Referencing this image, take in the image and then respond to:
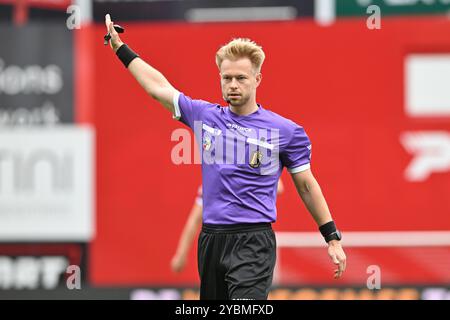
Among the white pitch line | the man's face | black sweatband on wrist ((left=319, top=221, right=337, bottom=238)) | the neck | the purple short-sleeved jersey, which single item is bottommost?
the white pitch line

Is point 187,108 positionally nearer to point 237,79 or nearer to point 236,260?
point 237,79

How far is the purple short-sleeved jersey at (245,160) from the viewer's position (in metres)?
6.01

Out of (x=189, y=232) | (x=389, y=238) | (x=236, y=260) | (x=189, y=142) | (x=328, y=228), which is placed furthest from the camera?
(x=389, y=238)

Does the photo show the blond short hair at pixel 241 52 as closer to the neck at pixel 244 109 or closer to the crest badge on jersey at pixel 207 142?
the neck at pixel 244 109

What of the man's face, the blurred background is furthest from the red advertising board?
the man's face

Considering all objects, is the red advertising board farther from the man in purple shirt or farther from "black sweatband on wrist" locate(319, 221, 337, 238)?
the man in purple shirt

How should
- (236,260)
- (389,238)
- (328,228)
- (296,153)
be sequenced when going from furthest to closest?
(389,238) → (328,228) → (296,153) → (236,260)

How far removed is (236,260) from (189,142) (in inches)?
133

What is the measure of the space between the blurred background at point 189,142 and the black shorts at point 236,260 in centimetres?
337

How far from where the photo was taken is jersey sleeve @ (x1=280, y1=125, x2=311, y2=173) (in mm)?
6090

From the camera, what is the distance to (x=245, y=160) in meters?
6.03

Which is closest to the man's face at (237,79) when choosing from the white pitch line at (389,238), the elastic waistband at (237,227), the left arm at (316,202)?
the left arm at (316,202)

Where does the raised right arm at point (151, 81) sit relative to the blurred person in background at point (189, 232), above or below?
above

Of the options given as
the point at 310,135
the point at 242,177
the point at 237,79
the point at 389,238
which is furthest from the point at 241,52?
the point at 389,238
